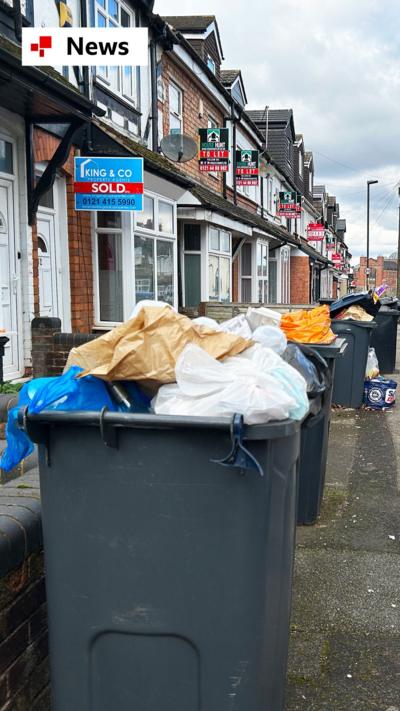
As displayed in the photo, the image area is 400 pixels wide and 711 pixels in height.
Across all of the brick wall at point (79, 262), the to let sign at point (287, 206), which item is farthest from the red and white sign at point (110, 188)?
the to let sign at point (287, 206)

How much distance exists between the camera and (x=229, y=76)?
66.2ft

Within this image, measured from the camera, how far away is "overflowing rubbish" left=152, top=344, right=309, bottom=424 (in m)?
1.92

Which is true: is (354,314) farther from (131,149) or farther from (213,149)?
(213,149)

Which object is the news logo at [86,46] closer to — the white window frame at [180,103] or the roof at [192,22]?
the white window frame at [180,103]

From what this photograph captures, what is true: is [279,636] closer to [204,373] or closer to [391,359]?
[204,373]

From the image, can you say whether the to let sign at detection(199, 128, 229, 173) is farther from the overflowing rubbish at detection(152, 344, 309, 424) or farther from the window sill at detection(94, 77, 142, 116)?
the overflowing rubbish at detection(152, 344, 309, 424)

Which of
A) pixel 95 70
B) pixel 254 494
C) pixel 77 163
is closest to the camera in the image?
pixel 254 494

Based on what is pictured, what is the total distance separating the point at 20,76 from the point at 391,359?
7.78m

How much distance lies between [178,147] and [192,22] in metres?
7.52

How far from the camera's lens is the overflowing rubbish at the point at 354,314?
8352 millimetres

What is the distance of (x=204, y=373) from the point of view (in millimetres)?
2037

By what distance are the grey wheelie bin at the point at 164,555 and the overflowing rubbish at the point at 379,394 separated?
660 cm

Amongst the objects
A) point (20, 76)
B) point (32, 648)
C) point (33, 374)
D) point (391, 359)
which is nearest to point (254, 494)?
point (32, 648)

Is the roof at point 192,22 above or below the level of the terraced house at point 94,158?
above
